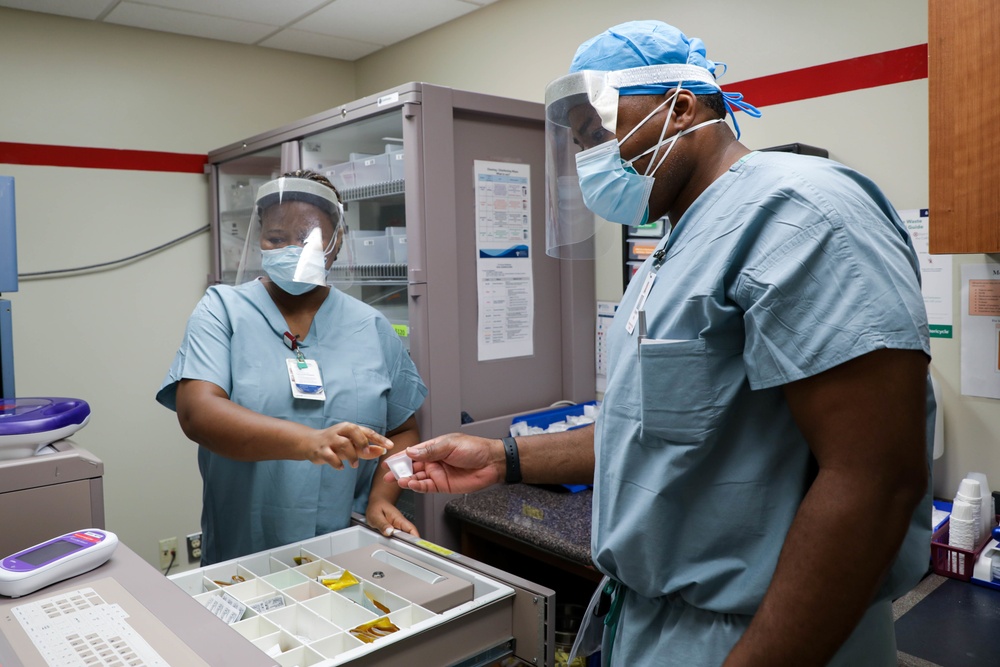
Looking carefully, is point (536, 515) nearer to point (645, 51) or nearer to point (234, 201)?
point (645, 51)

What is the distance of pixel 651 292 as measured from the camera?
3.59ft

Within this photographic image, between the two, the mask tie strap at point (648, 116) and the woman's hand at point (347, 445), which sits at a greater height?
the mask tie strap at point (648, 116)

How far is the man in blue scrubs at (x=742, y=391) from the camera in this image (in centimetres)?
83

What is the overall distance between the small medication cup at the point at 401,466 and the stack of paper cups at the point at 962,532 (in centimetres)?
128

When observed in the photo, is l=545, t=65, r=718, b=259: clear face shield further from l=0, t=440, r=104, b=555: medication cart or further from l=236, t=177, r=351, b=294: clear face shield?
l=0, t=440, r=104, b=555: medication cart

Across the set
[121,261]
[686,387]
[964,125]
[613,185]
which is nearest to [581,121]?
[613,185]

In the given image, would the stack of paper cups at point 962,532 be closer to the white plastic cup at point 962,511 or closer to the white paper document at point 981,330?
the white plastic cup at point 962,511

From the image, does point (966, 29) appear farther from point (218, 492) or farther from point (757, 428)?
point (218, 492)

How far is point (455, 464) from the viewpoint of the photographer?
1.57m

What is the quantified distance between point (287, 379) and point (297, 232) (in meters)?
0.43

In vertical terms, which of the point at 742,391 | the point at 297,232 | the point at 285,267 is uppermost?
the point at 297,232

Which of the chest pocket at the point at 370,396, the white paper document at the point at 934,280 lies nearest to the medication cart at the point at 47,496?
the chest pocket at the point at 370,396

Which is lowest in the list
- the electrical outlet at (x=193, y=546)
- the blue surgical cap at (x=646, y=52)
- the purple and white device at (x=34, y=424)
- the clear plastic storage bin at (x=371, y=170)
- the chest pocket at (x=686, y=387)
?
the electrical outlet at (x=193, y=546)

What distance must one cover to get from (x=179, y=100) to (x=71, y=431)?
8.92 feet
